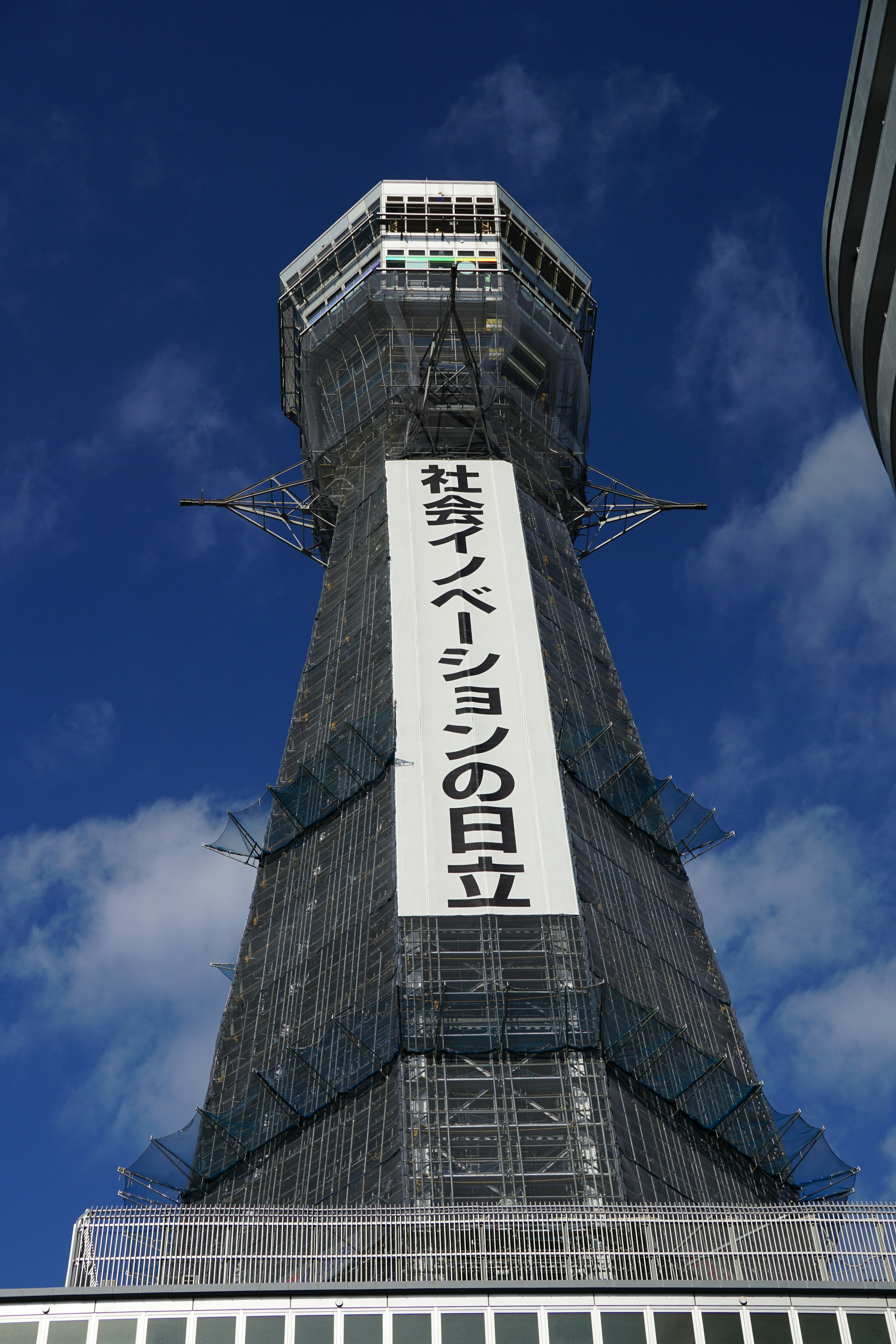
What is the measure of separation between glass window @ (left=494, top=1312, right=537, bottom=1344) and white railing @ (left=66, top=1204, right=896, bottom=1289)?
81cm

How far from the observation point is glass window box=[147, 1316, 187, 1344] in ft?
120

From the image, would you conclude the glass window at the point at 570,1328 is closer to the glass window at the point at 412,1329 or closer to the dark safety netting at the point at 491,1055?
the glass window at the point at 412,1329

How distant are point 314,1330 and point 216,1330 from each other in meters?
2.25

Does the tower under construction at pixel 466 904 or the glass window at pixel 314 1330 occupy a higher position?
the tower under construction at pixel 466 904

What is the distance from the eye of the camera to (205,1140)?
205 ft

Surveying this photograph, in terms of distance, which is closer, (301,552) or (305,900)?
(305,900)

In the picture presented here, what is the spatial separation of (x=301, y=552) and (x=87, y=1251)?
75.8 metres

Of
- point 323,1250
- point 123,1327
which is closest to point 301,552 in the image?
point 323,1250

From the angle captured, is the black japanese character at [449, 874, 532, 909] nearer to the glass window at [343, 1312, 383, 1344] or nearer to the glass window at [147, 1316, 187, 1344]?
the glass window at [343, 1312, 383, 1344]

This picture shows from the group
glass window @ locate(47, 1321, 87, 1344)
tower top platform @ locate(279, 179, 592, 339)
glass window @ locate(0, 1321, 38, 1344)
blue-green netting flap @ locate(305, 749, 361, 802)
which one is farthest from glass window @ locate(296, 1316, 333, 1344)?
tower top platform @ locate(279, 179, 592, 339)

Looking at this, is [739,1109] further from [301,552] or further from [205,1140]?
[301,552]

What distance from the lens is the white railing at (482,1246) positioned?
39.7 m

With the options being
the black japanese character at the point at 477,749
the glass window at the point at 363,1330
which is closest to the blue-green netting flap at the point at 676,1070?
the black japanese character at the point at 477,749

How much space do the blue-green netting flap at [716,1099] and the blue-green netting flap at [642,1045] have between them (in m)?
2.49
